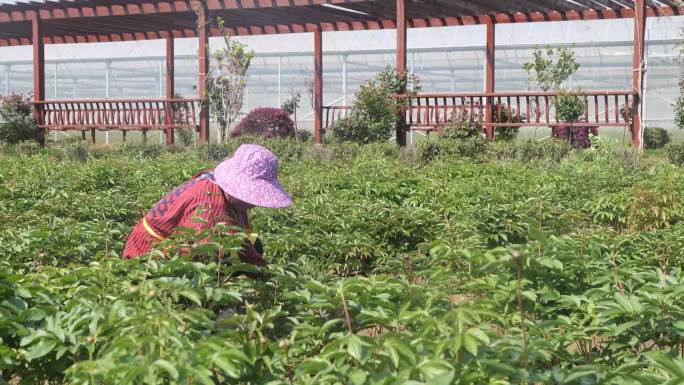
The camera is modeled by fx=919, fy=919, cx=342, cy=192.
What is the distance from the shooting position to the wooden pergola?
52.6ft

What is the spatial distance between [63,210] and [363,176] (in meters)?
2.87

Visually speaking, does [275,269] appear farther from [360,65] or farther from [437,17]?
[360,65]

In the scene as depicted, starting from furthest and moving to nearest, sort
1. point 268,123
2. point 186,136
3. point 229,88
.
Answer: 1. point 186,136
2. point 268,123
3. point 229,88

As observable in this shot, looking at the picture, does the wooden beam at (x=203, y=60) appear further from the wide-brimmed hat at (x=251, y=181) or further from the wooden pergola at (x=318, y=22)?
the wide-brimmed hat at (x=251, y=181)

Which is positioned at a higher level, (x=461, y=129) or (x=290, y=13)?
(x=290, y=13)

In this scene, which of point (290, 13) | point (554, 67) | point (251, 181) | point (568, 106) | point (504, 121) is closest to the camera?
point (251, 181)

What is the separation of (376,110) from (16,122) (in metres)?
8.07

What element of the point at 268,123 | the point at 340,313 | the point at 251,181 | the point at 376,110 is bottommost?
the point at 340,313

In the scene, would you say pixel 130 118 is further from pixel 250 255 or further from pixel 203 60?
pixel 250 255

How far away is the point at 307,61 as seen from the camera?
106 ft

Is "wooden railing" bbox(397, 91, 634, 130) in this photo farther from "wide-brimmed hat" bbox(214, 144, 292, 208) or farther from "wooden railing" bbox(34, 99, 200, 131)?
"wide-brimmed hat" bbox(214, 144, 292, 208)

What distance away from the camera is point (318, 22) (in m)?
19.4

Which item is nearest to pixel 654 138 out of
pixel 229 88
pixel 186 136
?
pixel 229 88

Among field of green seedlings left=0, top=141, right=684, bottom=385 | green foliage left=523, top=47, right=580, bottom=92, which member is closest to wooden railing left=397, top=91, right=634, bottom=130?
green foliage left=523, top=47, right=580, bottom=92
